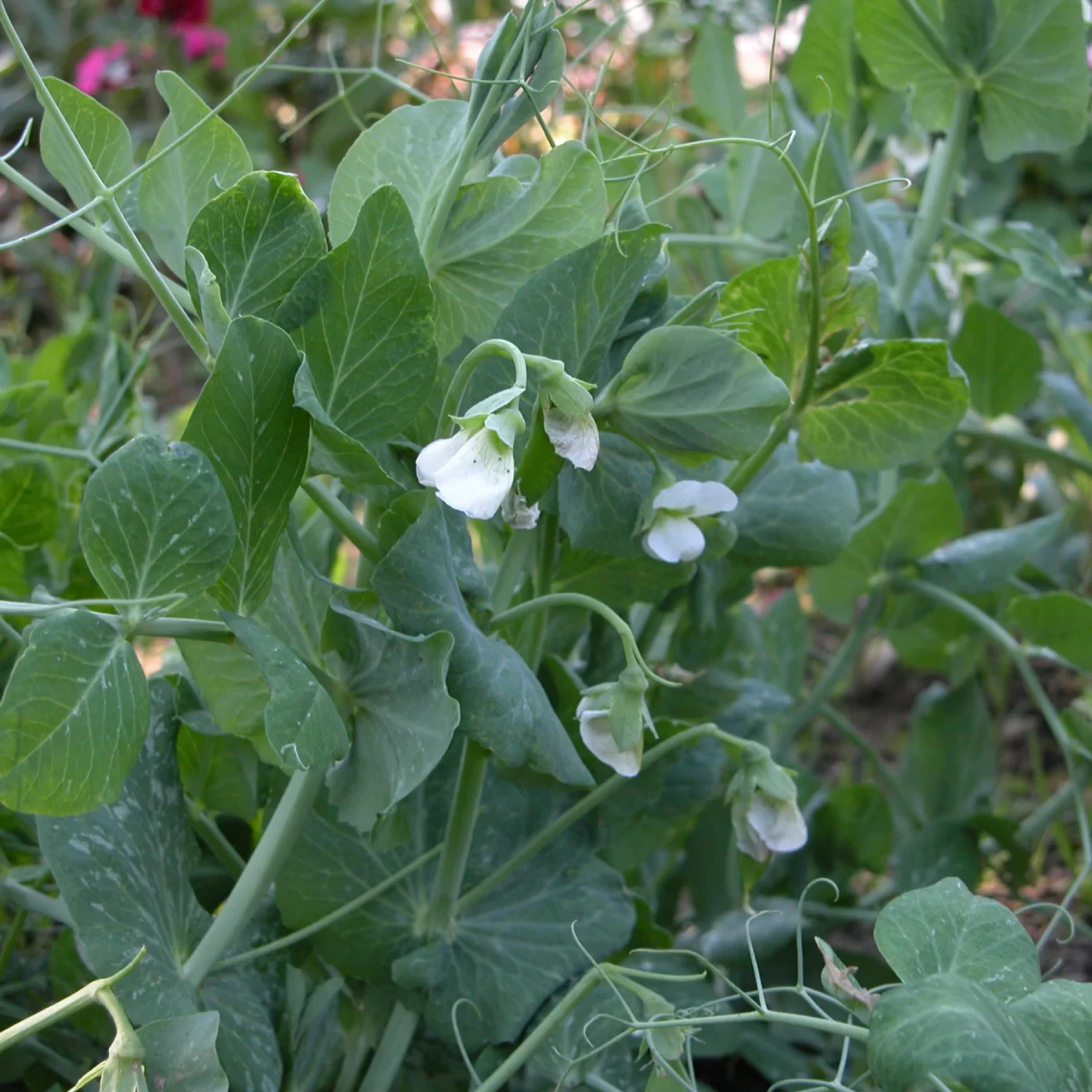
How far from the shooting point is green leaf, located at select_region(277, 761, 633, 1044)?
62cm

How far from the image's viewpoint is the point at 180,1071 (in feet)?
1.54

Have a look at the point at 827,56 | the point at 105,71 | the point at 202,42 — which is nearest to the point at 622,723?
the point at 827,56

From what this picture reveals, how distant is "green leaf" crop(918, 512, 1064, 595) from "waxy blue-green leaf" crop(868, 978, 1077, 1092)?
1.73 ft

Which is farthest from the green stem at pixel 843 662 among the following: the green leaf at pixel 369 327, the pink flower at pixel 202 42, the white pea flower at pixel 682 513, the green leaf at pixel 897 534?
the pink flower at pixel 202 42

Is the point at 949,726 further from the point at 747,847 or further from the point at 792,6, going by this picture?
the point at 792,6

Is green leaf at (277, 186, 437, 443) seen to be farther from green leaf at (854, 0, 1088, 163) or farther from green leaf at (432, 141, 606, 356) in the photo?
green leaf at (854, 0, 1088, 163)

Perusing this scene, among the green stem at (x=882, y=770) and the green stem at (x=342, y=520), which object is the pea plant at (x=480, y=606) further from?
the green stem at (x=882, y=770)

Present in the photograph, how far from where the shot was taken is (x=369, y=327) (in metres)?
0.52

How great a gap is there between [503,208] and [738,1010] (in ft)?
1.83

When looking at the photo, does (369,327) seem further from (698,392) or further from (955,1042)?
(955,1042)

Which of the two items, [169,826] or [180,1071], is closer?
[180,1071]

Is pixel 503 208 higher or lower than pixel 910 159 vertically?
higher

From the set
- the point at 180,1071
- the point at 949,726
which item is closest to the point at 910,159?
the point at 949,726

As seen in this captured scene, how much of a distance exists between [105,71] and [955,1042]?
2.50 m
